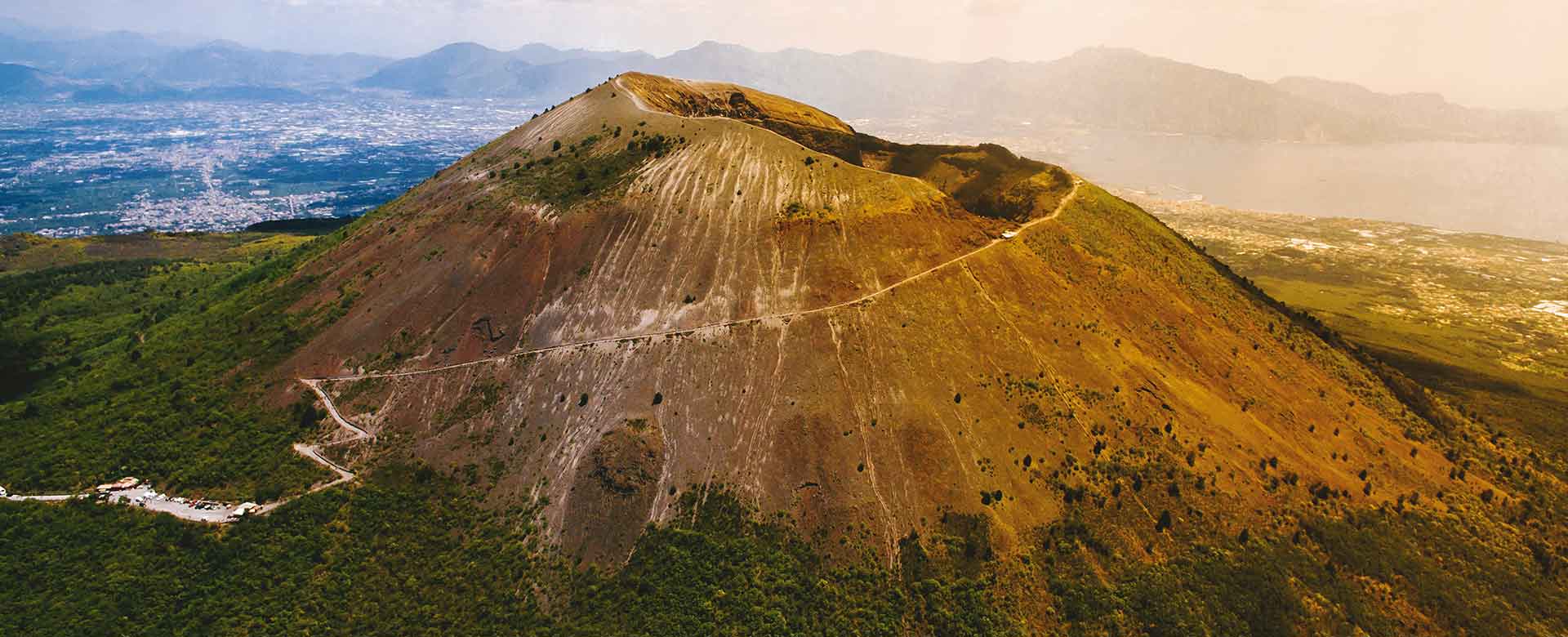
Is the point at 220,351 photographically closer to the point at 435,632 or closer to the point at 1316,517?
the point at 435,632

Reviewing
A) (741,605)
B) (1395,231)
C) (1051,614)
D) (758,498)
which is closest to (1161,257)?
(1051,614)

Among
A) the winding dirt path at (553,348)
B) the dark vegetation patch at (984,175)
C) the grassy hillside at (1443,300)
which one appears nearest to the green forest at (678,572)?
the winding dirt path at (553,348)

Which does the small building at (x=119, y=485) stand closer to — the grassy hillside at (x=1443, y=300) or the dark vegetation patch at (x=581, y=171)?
the dark vegetation patch at (x=581, y=171)

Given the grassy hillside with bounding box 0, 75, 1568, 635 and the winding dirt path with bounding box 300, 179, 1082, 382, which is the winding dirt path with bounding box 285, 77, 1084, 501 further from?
the grassy hillside with bounding box 0, 75, 1568, 635

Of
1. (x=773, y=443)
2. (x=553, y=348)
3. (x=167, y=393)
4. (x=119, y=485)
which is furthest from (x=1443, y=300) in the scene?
(x=167, y=393)

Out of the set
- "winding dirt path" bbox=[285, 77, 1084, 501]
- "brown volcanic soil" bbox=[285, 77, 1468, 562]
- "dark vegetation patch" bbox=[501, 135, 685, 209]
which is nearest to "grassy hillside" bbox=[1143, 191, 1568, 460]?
"brown volcanic soil" bbox=[285, 77, 1468, 562]

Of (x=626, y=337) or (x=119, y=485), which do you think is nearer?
(x=119, y=485)

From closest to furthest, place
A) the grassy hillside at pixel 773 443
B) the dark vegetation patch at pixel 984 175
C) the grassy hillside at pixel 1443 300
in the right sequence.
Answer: the grassy hillside at pixel 773 443 < the dark vegetation patch at pixel 984 175 < the grassy hillside at pixel 1443 300

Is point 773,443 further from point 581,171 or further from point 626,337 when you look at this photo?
point 581,171
